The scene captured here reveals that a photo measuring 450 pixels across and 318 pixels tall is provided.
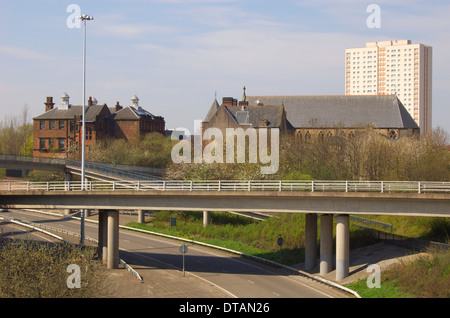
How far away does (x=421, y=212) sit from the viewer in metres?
36.8

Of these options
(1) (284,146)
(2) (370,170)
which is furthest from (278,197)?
(1) (284,146)

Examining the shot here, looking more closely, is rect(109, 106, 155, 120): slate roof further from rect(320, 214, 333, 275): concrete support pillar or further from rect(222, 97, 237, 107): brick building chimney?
rect(320, 214, 333, 275): concrete support pillar

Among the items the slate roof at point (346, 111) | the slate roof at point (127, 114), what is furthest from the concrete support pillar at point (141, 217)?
the slate roof at point (346, 111)

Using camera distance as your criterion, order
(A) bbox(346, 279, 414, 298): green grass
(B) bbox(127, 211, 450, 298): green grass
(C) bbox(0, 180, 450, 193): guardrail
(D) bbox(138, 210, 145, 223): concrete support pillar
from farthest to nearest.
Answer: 1. (D) bbox(138, 210, 145, 223): concrete support pillar
2. (C) bbox(0, 180, 450, 193): guardrail
3. (B) bbox(127, 211, 450, 298): green grass
4. (A) bbox(346, 279, 414, 298): green grass

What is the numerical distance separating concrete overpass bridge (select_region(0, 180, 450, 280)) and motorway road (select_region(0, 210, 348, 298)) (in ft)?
8.87

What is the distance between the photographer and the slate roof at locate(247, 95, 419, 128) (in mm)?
101812

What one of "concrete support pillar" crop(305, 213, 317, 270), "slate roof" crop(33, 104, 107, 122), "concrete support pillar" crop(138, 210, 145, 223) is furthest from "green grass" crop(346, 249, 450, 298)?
"slate roof" crop(33, 104, 107, 122)

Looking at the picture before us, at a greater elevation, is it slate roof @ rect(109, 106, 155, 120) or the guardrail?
slate roof @ rect(109, 106, 155, 120)

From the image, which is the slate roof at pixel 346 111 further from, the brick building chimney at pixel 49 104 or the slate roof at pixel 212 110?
the brick building chimney at pixel 49 104

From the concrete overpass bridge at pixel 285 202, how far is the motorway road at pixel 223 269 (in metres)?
2.70

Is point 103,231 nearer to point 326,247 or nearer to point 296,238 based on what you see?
point 296,238

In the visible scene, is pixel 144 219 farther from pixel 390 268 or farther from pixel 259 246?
pixel 390 268

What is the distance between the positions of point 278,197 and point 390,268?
26.6ft
